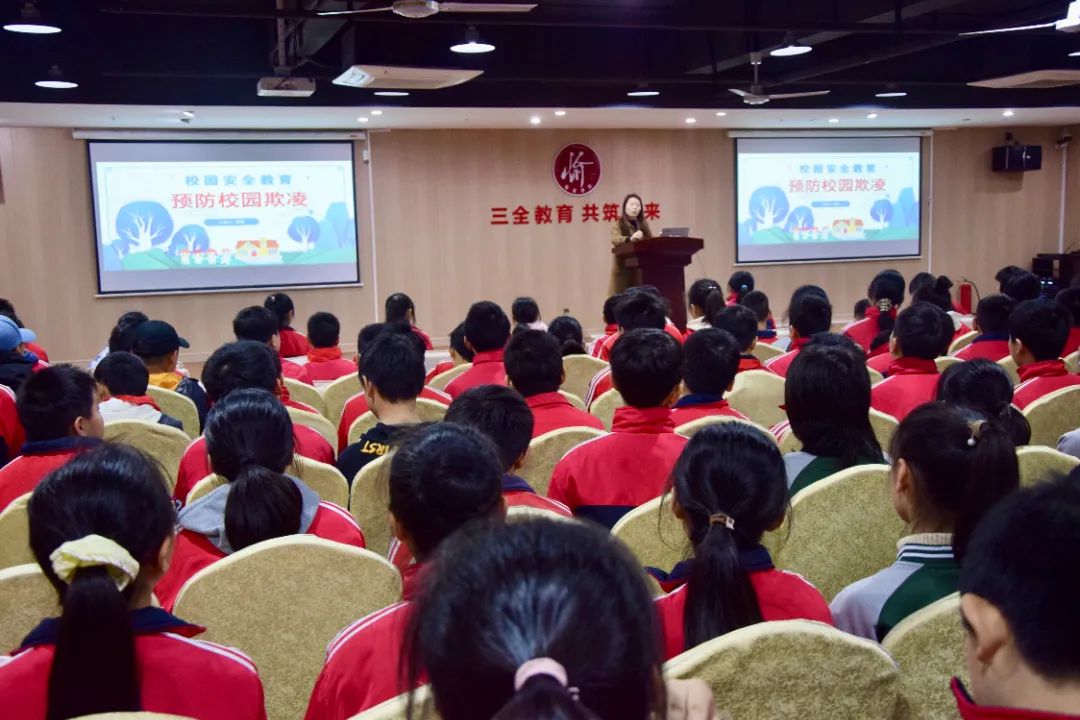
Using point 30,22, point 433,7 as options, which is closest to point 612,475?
point 433,7

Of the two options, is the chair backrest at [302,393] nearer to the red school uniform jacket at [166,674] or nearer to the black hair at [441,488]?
the black hair at [441,488]

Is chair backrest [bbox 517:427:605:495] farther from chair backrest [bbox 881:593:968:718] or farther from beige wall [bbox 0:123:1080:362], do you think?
beige wall [bbox 0:123:1080:362]

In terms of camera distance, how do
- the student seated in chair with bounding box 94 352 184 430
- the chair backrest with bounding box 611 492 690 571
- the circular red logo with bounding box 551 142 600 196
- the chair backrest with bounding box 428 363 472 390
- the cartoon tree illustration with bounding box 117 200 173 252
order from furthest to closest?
1. the circular red logo with bounding box 551 142 600 196
2. the cartoon tree illustration with bounding box 117 200 173 252
3. the chair backrest with bounding box 428 363 472 390
4. the student seated in chair with bounding box 94 352 184 430
5. the chair backrest with bounding box 611 492 690 571

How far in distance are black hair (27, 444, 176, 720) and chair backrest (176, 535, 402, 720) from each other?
32 cm

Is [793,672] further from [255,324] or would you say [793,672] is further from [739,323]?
[255,324]

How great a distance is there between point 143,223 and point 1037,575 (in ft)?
32.9

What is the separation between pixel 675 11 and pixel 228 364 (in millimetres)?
4740

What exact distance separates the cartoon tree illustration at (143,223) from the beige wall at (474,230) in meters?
0.37

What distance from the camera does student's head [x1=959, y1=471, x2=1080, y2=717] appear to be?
108cm

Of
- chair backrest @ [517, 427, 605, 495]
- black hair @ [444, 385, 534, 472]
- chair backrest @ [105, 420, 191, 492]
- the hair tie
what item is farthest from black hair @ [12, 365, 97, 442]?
the hair tie

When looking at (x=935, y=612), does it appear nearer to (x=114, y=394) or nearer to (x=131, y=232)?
(x=114, y=394)

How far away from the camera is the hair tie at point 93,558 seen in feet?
4.44

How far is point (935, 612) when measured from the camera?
150 cm

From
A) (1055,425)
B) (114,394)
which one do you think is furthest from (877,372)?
(114,394)
